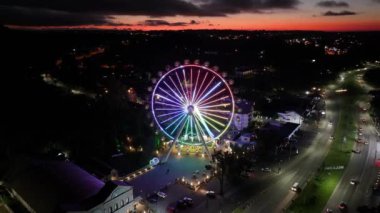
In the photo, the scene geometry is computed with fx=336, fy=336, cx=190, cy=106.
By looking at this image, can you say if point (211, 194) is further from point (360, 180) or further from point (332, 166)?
point (360, 180)

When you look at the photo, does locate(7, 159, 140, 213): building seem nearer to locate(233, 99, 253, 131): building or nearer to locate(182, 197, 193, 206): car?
locate(182, 197, 193, 206): car

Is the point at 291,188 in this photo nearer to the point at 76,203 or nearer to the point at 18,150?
the point at 76,203

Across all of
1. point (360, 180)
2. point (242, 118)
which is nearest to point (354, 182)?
point (360, 180)

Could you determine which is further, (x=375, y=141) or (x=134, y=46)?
(x=134, y=46)

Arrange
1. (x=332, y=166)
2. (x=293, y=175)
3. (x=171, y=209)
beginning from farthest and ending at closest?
(x=332, y=166), (x=293, y=175), (x=171, y=209)

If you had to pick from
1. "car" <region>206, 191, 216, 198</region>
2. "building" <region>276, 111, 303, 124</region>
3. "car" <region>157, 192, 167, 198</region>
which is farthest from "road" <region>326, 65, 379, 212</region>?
"car" <region>157, 192, 167, 198</region>

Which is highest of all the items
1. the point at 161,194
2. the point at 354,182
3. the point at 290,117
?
the point at 290,117

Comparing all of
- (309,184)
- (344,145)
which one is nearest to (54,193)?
(309,184)
